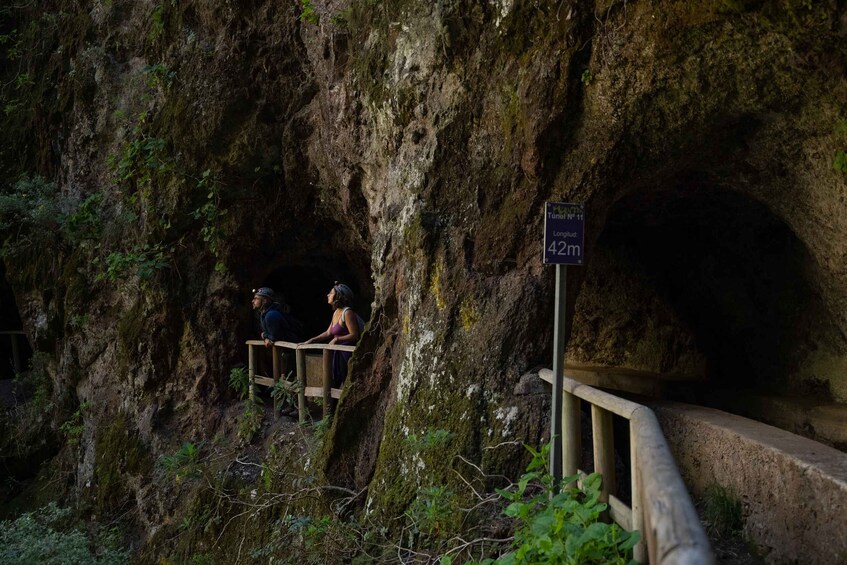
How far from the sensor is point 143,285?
1059 cm

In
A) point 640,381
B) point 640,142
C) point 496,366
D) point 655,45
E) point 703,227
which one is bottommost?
point 640,381

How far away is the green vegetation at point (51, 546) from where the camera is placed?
8117 millimetres

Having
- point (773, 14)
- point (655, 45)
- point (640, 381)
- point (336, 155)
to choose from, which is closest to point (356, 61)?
point (336, 155)

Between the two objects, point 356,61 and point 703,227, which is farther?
point 703,227

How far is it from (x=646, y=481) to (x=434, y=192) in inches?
190

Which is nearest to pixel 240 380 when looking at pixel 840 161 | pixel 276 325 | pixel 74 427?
pixel 276 325

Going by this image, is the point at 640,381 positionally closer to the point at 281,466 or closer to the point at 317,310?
the point at 281,466

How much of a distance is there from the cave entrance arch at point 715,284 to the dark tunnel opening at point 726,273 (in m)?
0.01

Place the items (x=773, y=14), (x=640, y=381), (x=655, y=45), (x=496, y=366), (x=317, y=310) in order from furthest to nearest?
(x=317, y=310) < (x=640, y=381) < (x=496, y=366) < (x=655, y=45) < (x=773, y=14)

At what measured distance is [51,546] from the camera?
27.3 feet

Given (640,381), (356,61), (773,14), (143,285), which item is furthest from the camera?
(143,285)

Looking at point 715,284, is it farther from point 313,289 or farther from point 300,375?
point 313,289

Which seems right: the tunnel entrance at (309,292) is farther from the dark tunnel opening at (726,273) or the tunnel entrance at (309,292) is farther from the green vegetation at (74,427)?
the dark tunnel opening at (726,273)

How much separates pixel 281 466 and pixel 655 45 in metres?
5.62
